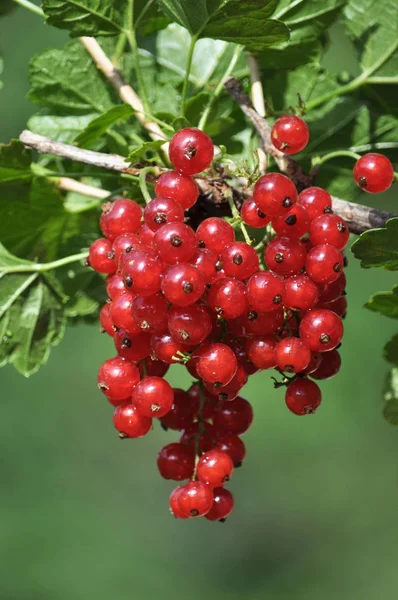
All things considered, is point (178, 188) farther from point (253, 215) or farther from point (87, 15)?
point (87, 15)

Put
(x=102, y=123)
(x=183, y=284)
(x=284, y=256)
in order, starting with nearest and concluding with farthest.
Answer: (x=183, y=284)
(x=284, y=256)
(x=102, y=123)

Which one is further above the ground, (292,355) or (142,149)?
(142,149)

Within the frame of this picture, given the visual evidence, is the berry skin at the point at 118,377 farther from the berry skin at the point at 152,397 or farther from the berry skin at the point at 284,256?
the berry skin at the point at 284,256

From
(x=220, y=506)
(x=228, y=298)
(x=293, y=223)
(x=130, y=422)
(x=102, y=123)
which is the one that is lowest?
(x=220, y=506)

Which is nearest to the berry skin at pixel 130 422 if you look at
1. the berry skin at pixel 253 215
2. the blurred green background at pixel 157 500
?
the berry skin at pixel 253 215

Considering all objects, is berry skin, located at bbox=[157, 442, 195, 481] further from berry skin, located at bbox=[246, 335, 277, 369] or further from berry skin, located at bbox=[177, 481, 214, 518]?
berry skin, located at bbox=[246, 335, 277, 369]

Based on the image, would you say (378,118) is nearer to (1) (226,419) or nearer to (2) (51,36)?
(1) (226,419)

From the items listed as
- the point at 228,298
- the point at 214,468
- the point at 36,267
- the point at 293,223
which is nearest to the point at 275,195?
the point at 293,223

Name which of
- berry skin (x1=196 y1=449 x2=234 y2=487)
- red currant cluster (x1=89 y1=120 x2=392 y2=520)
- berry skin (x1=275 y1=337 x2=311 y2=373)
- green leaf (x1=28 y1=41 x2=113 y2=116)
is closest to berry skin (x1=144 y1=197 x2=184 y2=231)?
red currant cluster (x1=89 y1=120 x2=392 y2=520)
